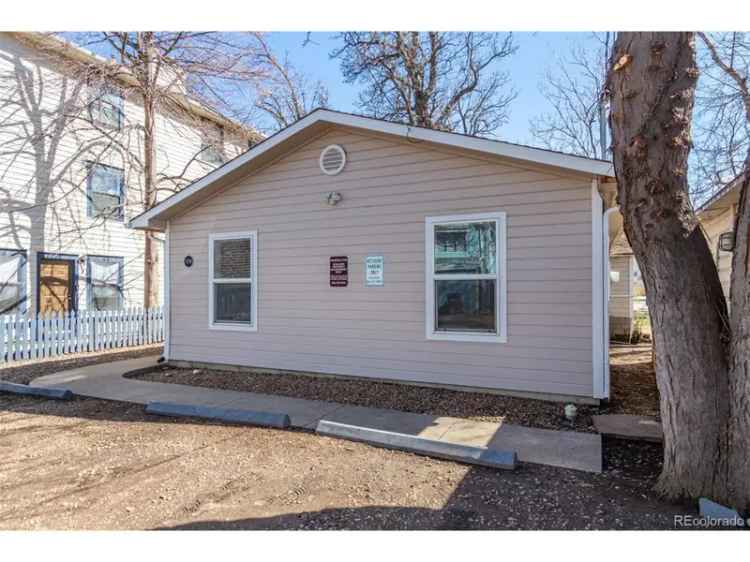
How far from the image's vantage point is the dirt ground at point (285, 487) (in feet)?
8.90

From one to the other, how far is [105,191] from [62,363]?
5.81m

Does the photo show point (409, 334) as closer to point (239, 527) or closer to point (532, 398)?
point (532, 398)

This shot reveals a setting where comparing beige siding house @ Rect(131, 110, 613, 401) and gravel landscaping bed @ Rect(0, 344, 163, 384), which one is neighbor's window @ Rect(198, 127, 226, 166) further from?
beige siding house @ Rect(131, 110, 613, 401)

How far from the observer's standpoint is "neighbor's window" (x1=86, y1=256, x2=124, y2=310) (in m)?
11.8

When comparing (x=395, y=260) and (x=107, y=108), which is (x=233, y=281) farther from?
(x=107, y=108)

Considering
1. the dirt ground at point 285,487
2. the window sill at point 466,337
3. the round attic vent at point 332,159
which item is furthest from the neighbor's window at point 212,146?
the dirt ground at point 285,487

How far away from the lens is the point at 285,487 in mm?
3166

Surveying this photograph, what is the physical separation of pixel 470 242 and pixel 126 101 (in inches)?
460

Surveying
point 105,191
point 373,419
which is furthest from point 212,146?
point 373,419

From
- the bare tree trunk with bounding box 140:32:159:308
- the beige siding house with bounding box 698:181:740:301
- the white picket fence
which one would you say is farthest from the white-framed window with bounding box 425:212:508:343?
the bare tree trunk with bounding box 140:32:159:308

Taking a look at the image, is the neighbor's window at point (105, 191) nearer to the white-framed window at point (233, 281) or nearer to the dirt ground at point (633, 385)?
the white-framed window at point (233, 281)

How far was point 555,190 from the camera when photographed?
17.3 feet

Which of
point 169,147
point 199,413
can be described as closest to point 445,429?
point 199,413

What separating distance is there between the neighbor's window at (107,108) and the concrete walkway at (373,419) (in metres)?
7.97
